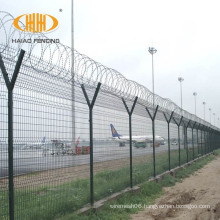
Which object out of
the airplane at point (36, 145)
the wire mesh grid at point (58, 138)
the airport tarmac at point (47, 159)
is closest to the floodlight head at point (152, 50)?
the wire mesh grid at point (58, 138)

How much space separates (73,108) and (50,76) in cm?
78

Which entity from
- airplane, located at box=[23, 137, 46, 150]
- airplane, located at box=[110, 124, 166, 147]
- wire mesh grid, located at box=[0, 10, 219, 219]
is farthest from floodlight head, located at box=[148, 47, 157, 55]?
airplane, located at box=[23, 137, 46, 150]

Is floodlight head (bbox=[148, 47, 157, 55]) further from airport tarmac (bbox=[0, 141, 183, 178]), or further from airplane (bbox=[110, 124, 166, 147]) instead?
airport tarmac (bbox=[0, 141, 183, 178])

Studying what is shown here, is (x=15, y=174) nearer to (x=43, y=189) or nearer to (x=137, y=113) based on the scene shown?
(x=43, y=189)

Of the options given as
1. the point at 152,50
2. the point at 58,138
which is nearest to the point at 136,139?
the point at 58,138

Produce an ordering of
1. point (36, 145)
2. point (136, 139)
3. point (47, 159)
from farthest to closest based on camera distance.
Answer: point (136, 139), point (47, 159), point (36, 145)

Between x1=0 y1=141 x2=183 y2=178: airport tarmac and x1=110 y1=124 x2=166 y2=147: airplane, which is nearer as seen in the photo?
x1=0 y1=141 x2=183 y2=178: airport tarmac

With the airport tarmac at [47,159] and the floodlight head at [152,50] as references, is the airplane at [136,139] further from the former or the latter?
the floodlight head at [152,50]

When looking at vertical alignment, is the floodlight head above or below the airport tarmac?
above

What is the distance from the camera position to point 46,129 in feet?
13.8

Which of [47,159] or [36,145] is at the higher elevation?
[36,145]

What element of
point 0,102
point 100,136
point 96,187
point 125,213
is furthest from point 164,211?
point 0,102

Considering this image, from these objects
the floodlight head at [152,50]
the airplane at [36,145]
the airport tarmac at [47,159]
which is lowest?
the airport tarmac at [47,159]

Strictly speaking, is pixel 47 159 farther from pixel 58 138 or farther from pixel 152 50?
pixel 152 50
